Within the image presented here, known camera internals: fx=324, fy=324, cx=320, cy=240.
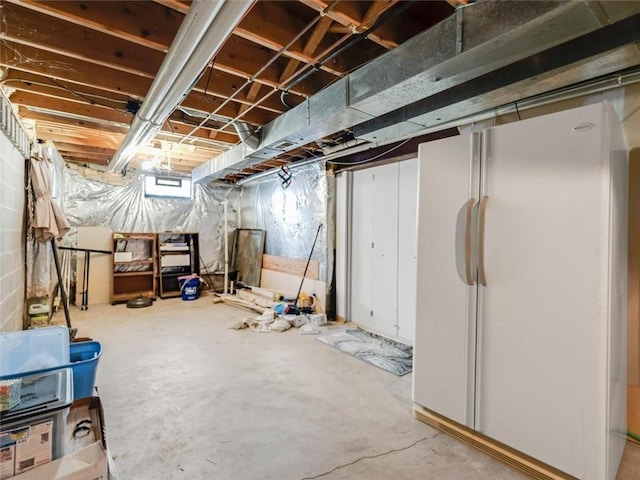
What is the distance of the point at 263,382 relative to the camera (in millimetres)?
2777

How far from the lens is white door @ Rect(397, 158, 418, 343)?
369 cm

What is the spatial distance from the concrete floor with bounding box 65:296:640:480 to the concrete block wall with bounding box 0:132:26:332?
0.91 metres

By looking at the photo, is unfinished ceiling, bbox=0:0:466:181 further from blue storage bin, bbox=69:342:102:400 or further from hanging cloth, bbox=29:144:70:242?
blue storage bin, bbox=69:342:102:400

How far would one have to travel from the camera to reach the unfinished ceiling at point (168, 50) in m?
1.88

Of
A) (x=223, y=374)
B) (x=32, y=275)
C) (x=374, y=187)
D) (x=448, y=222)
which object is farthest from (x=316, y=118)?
(x=32, y=275)

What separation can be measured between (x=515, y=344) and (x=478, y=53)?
1.56m

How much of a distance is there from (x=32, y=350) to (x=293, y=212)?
12.8 feet

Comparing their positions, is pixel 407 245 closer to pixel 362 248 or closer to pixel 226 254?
pixel 362 248

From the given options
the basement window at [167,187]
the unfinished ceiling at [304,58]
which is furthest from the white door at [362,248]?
the basement window at [167,187]

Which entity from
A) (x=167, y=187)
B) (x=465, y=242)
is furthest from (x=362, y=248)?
(x=167, y=187)

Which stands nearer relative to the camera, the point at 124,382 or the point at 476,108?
the point at 476,108

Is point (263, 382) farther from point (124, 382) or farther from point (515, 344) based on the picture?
point (515, 344)

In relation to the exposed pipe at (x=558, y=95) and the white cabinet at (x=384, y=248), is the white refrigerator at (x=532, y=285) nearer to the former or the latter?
the exposed pipe at (x=558, y=95)

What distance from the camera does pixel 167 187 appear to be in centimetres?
630
